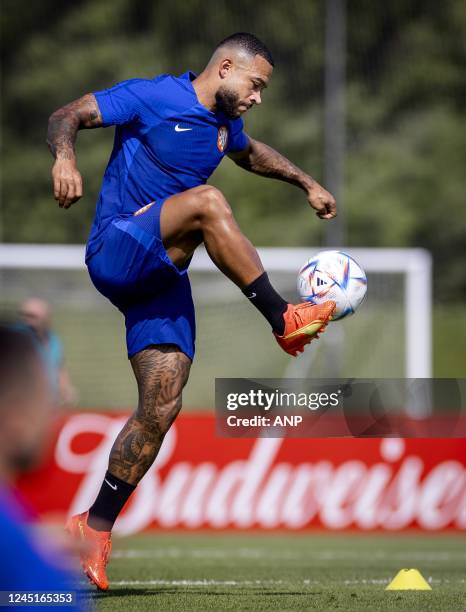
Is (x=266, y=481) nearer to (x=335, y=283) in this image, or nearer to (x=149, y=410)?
(x=335, y=283)

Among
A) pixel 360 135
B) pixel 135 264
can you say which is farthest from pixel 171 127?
pixel 360 135

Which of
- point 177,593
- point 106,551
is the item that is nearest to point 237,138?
point 106,551

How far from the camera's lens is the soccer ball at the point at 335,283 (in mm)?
5352

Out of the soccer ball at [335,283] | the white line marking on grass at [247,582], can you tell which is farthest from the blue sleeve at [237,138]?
the white line marking on grass at [247,582]

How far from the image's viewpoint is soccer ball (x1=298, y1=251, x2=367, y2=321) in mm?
5352

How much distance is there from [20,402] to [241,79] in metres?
3.69

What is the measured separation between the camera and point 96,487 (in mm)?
11219

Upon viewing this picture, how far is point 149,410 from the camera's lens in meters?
5.17

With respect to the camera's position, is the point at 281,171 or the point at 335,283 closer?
the point at 335,283

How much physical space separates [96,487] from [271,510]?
1675mm

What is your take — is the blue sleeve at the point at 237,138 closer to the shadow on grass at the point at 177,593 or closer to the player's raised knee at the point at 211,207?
the player's raised knee at the point at 211,207

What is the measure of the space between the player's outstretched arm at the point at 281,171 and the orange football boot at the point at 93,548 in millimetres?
1911

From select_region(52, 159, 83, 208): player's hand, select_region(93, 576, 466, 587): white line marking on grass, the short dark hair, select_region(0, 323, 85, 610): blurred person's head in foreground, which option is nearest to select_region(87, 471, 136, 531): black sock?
select_region(93, 576, 466, 587): white line marking on grass

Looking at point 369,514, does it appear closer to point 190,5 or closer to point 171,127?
point 171,127
